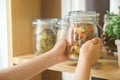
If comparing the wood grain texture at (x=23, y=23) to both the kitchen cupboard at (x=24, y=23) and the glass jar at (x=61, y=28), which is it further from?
the glass jar at (x=61, y=28)

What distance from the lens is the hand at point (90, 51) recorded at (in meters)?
0.65

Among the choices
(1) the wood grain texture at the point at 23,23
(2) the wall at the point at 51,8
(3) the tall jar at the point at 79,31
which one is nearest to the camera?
(3) the tall jar at the point at 79,31

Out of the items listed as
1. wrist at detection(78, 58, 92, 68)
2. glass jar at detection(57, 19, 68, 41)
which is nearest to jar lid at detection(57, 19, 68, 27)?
glass jar at detection(57, 19, 68, 41)

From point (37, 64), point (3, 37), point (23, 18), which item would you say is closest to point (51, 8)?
point (23, 18)

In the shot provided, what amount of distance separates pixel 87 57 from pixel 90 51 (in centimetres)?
2

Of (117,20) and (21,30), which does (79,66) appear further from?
(21,30)

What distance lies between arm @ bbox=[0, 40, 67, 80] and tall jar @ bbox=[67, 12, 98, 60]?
4 centimetres

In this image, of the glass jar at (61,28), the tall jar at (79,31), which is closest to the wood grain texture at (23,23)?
the glass jar at (61,28)

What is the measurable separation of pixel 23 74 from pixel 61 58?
15cm

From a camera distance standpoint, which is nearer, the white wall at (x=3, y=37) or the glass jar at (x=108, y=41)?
the glass jar at (x=108, y=41)

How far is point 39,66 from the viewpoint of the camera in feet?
2.61

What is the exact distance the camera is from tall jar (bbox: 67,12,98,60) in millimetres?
727

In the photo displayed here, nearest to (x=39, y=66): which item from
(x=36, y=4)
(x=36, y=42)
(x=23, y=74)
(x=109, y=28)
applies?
(x=23, y=74)

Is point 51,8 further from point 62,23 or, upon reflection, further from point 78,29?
point 78,29
